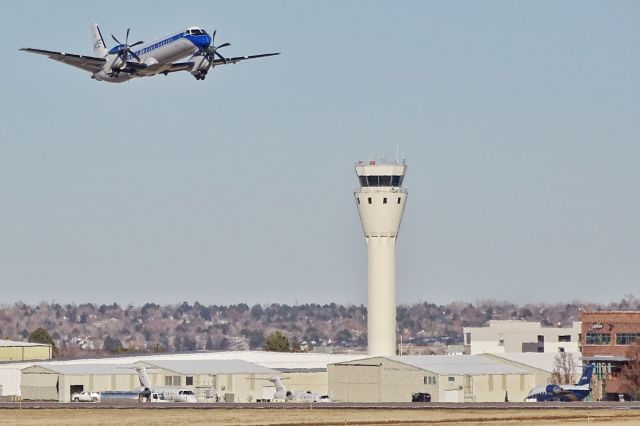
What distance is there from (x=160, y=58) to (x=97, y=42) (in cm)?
2599

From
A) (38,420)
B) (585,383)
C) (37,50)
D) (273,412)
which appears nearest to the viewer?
(37,50)

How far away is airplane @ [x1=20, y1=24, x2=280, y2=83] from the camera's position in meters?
129

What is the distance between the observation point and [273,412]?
490 ft

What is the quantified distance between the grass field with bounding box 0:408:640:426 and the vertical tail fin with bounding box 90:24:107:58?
36469 mm

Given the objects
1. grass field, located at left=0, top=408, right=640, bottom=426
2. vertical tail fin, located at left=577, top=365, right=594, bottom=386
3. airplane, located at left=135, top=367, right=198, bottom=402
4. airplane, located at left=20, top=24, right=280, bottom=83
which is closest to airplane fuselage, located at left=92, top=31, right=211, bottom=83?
airplane, located at left=20, top=24, right=280, bottom=83

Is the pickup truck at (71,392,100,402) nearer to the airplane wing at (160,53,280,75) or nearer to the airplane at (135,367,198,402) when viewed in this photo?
the airplane at (135,367,198,402)

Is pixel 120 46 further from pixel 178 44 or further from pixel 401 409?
pixel 401 409

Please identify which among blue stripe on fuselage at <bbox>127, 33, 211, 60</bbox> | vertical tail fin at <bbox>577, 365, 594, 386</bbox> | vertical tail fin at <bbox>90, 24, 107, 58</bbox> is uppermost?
vertical tail fin at <bbox>90, 24, 107, 58</bbox>

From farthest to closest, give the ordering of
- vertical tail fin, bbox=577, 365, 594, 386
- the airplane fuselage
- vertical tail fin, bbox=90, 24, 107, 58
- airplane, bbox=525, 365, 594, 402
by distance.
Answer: vertical tail fin, bbox=577, 365, 594, 386, airplane, bbox=525, 365, 594, 402, vertical tail fin, bbox=90, 24, 107, 58, the airplane fuselage

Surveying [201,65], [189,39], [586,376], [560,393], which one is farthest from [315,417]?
[586,376]

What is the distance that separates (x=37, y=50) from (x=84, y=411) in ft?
139

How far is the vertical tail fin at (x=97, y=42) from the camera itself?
495ft

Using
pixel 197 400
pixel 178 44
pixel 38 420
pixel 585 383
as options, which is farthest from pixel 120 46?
→ pixel 585 383

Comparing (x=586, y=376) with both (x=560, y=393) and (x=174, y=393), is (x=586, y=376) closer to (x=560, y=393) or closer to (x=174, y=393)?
(x=560, y=393)
